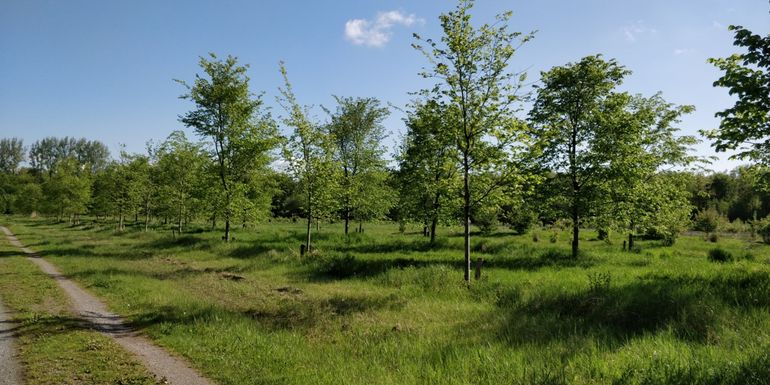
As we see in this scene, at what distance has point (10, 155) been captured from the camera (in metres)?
142

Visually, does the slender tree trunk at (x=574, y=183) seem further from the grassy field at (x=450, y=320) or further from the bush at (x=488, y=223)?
the bush at (x=488, y=223)

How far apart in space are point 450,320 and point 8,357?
380 inches

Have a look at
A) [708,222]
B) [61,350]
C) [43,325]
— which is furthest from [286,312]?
[708,222]

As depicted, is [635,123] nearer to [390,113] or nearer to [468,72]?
[468,72]

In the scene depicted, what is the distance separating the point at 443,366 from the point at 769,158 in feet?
48.5

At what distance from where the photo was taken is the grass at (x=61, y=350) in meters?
7.19

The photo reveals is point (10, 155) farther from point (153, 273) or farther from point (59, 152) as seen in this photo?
point (153, 273)

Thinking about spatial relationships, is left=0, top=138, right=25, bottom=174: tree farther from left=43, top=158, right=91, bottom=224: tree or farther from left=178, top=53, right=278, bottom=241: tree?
left=178, top=53, right=278, bottom=241: tree

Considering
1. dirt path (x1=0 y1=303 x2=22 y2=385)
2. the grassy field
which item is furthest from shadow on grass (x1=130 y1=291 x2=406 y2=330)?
dirt path (x1=0 y1=303 x2=22 y2=385)

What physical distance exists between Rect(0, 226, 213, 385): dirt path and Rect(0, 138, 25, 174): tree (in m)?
171

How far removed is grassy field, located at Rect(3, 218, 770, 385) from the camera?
22.8 ft

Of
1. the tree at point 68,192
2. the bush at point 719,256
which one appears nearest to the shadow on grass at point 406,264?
the bush at point 719,256

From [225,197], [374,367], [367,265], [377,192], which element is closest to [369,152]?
[377,192]

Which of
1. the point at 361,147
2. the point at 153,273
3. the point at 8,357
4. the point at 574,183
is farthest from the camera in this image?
the point at 361,147
